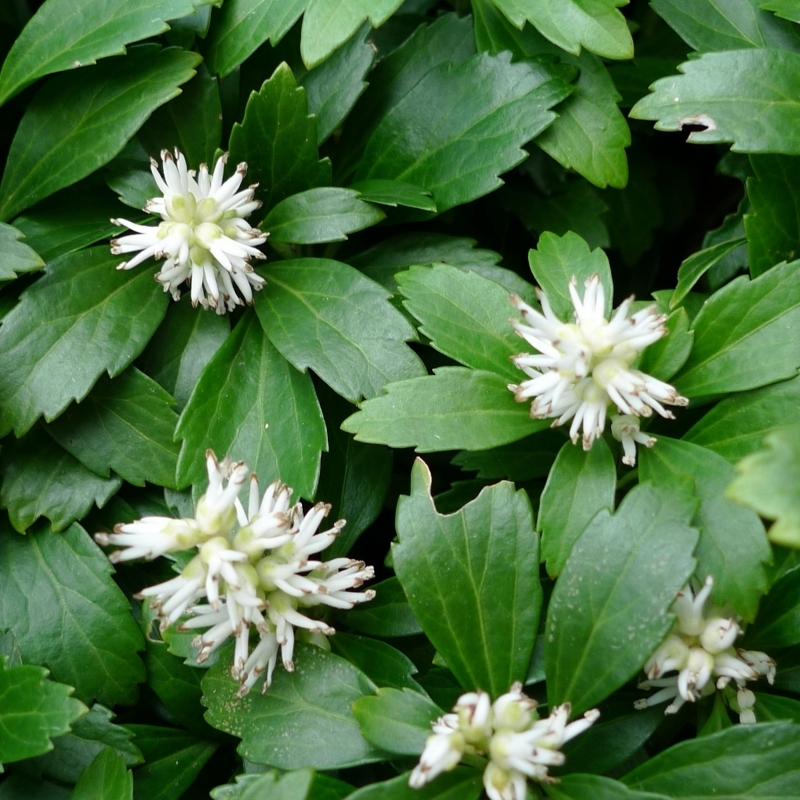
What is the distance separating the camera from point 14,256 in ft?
4.03

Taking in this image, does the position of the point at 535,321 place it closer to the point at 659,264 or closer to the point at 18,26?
the point at 659,264

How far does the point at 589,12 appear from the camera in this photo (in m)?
1.22

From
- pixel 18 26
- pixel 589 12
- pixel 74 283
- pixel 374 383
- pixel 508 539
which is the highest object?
pixel 18 26

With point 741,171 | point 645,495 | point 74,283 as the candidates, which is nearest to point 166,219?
point 74,283

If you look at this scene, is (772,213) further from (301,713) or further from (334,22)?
(301,713)

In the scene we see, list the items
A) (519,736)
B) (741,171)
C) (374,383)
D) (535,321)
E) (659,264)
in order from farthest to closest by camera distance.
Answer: (659,264), (741,171), (374,383), (535,321), (519,736)

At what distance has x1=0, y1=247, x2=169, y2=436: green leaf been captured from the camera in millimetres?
1222

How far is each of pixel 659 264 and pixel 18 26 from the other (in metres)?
1.32

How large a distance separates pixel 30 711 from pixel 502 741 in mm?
639

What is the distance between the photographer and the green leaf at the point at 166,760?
121cm

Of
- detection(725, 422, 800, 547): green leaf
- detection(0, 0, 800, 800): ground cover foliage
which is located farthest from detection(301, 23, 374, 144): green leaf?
detection(725, 422, 800, 547): green leaf

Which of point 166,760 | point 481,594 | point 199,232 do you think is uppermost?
point 199,232

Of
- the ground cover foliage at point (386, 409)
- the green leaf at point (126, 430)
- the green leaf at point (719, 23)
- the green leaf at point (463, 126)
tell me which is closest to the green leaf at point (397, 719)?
the ground cover foliage at point (386, 409)

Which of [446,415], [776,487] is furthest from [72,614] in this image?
[776,487]
